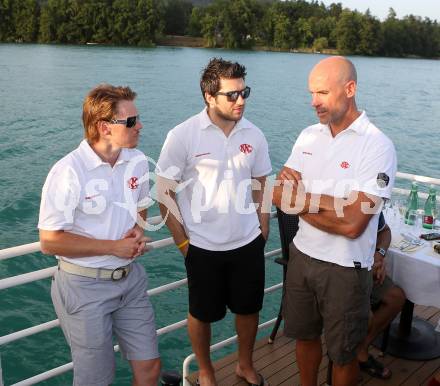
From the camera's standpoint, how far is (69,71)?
27.8m

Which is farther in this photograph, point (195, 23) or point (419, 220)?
point (195, 23)

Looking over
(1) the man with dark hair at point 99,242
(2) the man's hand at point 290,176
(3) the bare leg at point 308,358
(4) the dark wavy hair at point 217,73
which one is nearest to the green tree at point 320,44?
(4) the dark wavy hair at point 217,73

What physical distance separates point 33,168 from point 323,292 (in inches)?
471

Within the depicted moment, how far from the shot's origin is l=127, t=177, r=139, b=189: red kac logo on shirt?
2092mm

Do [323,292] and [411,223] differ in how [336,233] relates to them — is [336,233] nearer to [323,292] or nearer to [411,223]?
[323,292]

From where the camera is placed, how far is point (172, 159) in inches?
90.2

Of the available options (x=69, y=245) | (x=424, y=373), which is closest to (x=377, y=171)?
(x=69, y=245)

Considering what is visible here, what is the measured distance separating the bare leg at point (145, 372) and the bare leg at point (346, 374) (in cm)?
77

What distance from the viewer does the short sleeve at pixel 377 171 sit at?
1996mm

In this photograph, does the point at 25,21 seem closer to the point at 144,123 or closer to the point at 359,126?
the point at 144,123

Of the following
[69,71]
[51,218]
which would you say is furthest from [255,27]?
[51,218]

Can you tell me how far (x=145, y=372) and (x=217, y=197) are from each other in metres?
0.80

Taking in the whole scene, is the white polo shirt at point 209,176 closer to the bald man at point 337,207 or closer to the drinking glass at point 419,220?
the bald man at point 337,207

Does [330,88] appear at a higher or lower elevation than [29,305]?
higher
